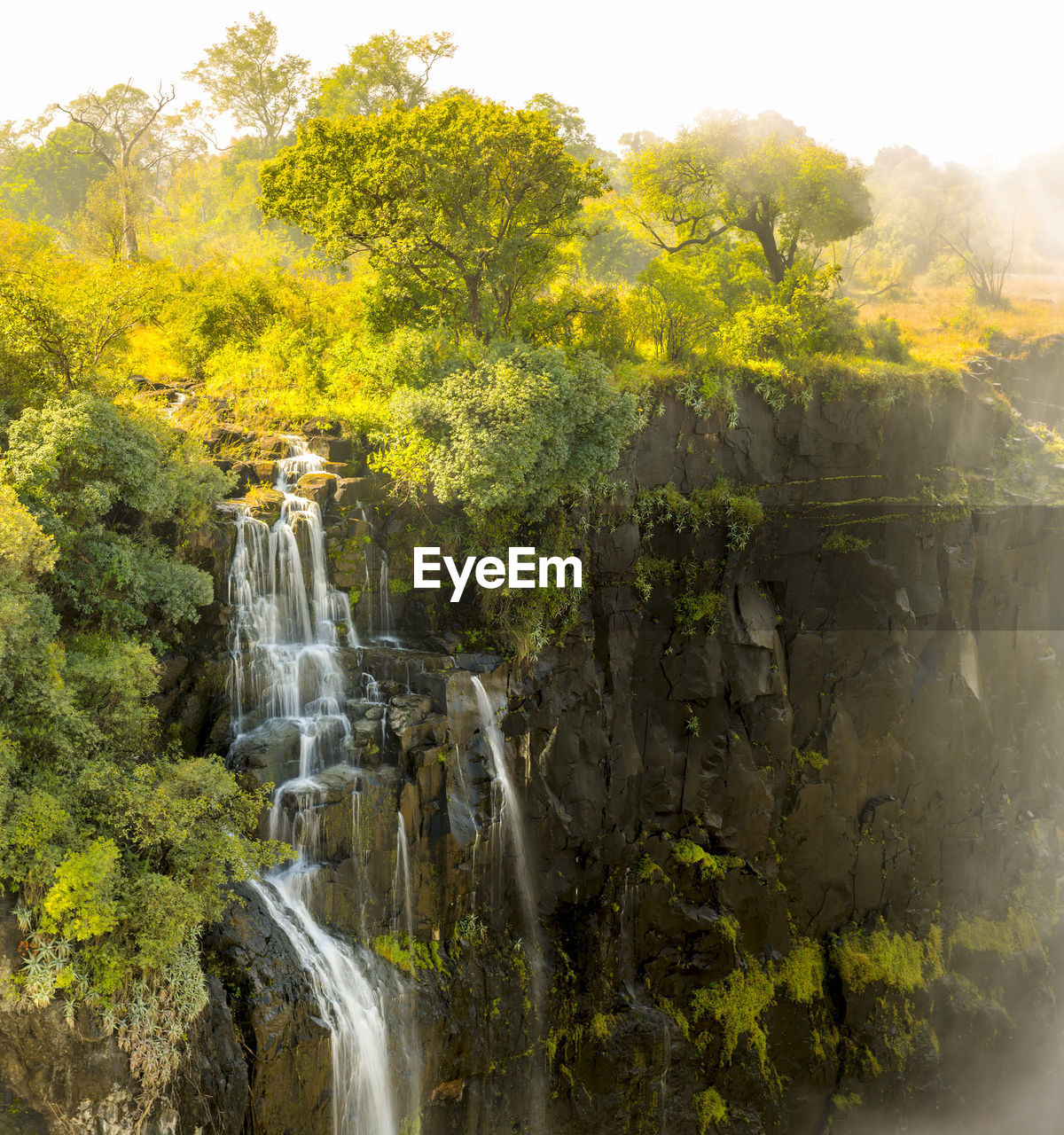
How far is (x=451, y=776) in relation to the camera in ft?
54.3

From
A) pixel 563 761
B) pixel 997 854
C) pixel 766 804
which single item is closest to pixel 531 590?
pixel 563 761

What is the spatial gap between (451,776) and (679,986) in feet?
29.2

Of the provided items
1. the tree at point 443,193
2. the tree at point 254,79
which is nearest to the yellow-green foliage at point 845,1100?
the tree at point 443,193

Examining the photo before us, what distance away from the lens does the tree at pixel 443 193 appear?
18.2 metres

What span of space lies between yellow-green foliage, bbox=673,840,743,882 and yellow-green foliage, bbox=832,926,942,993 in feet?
14.2

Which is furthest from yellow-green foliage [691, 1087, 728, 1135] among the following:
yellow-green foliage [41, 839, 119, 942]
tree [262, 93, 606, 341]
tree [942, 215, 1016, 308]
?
tree [942, 215, 1016, 308]

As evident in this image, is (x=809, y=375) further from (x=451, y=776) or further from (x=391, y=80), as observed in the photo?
(x=391, y=80)

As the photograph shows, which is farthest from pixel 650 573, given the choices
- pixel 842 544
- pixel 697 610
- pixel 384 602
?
pixel 384 602

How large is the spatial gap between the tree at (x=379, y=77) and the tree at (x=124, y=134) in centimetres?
629

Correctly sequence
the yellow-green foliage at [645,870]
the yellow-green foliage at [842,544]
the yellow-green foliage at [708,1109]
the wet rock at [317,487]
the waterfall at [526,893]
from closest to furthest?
the wet rock at [317,487] → the waterfall at [526,893] → the yellow-green foliage at [708,1109] → the yellow-green foliage at [645,870] → the yellow-green foliage at [842,544]

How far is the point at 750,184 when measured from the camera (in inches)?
987

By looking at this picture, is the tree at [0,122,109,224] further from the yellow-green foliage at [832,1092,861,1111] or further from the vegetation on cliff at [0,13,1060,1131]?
the yellow-green foliage at [832,1092,861,1111]

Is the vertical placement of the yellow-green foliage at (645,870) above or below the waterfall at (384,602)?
below

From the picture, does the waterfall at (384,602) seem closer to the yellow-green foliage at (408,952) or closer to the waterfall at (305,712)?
the waterfall at (305,712)
